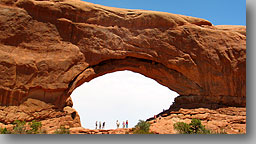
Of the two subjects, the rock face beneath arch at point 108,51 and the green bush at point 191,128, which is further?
the rock face beneath arch at point 108,51

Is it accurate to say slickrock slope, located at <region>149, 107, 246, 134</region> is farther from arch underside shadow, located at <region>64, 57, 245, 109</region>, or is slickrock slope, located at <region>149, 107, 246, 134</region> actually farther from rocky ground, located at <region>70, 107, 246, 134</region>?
arch underside shadow, located at <region>64, 57, 245, 109</region>

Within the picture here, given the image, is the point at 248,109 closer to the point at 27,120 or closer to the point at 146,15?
the point at 146,15

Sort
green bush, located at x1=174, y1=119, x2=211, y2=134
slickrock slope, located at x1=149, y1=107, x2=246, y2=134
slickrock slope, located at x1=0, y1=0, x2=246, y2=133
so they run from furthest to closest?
slickrock slope, located at x1=149, y1=107, x2=246, y2=134, slickrock slope, located at x1=0, y1=0, x2=246, y2=133, green bush, located at x1=174, y1=119, x2=211, y2=134

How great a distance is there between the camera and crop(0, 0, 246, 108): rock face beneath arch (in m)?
15.3

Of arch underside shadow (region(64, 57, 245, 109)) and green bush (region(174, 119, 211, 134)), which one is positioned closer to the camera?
green bush (region(174, 119, 211, 134))

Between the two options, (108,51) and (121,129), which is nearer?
(121,129)

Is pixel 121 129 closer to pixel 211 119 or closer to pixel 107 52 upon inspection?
pixel 107 52

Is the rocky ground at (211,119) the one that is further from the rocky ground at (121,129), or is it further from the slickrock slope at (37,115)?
the slickrock slope at (37,115)

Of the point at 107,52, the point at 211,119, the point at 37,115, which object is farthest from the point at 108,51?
the point at 211,119

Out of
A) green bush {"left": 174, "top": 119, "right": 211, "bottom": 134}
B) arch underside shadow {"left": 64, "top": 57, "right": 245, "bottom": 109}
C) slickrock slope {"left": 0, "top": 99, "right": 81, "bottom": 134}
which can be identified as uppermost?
arch underside shadow {"left": 64, "top": 57, "right": 245, "bottom": 109}

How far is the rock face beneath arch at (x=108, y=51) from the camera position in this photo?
50.2ft

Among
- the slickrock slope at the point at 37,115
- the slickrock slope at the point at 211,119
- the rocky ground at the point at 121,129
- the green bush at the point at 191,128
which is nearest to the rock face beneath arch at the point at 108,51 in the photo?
the slickrock slope at the point at 37,115

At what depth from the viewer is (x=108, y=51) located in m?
16.8

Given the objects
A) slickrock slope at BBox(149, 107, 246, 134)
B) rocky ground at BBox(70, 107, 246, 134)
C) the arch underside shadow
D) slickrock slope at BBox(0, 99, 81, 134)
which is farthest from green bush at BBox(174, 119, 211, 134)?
slickrock slope at BBox(0, 99, 81, 134)
